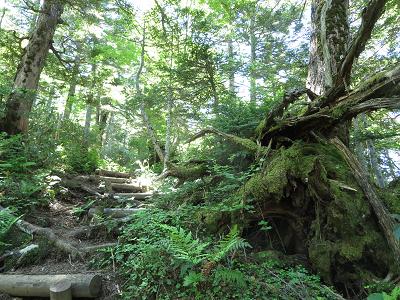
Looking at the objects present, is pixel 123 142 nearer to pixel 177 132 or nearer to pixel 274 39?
pixel 177 132

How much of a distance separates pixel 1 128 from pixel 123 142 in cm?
1211

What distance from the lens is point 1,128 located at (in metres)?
9.12

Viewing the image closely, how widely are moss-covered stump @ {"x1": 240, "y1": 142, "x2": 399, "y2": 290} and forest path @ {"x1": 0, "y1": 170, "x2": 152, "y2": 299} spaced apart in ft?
7.18

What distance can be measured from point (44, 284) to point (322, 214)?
3.62 meters

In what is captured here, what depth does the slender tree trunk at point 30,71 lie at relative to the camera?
912cm

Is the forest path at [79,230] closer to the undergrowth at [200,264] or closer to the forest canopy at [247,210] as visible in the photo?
the forest canopy at [247,210]

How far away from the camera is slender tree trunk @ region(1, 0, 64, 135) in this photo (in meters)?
9.12

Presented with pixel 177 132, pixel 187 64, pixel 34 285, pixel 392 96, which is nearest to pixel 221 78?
pixel 187 64

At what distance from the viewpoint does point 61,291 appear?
3.33 m

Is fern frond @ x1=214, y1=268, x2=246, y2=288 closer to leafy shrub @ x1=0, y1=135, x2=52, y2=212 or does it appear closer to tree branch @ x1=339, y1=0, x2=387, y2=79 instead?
tree branch @ x1=339, y1=0, x2=387, y2=79

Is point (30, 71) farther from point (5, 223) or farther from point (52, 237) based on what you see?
point (52, 237)

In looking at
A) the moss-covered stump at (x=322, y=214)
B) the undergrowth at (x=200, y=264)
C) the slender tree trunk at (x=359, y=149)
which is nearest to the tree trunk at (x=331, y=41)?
the slender tree trunk at (x=359, y=149)

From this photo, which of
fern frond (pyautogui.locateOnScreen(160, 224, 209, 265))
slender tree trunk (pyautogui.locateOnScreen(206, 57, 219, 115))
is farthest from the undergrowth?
slender tree trunk (pyautogui.locateOnScreen(206, 57, 219, 115))

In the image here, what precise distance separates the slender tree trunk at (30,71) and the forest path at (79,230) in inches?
98.5
